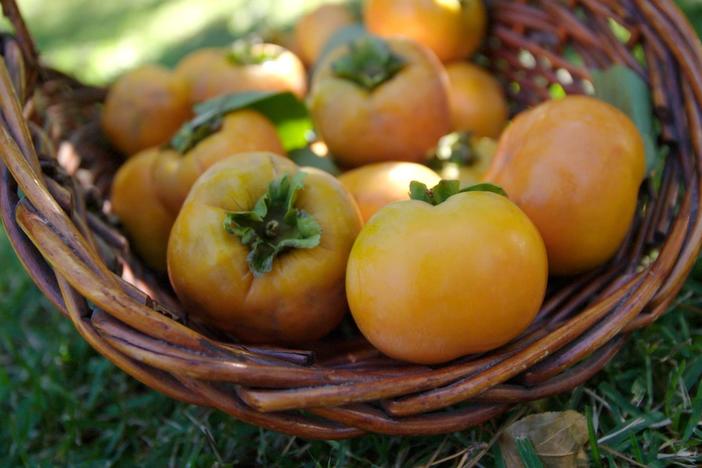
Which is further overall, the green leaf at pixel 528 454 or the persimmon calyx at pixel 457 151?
the persimmon calyx at pixel 457 151

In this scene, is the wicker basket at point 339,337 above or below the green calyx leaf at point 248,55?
above

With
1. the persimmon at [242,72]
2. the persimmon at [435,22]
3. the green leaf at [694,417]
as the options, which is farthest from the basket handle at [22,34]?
the green leaf at [694,417]

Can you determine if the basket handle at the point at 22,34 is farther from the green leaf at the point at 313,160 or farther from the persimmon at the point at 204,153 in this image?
the green leaf at the point at 313,160

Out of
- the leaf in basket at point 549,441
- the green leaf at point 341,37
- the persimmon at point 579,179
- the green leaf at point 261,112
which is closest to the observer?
the leaf in basket at point 549,441

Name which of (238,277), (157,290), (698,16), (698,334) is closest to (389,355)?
(238,277)

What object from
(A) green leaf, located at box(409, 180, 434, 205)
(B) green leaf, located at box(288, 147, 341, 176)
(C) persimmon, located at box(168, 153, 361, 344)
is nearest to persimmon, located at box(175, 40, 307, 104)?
(B) green leaf, located at box(288, 147, 341, 176)

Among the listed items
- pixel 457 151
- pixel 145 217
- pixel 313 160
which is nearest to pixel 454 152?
pixel 457 151

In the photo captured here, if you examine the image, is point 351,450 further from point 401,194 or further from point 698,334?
point 698,334
